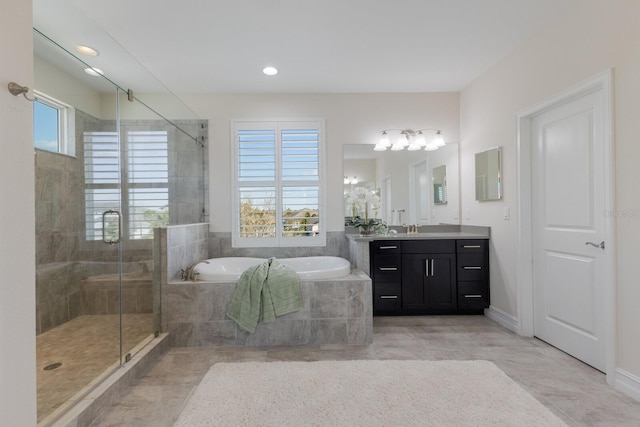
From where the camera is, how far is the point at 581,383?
6.88 ft

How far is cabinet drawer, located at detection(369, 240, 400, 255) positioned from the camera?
3.52m

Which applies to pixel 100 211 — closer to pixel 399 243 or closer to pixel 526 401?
pixel 399 243

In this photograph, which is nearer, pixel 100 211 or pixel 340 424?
pixel 340 424

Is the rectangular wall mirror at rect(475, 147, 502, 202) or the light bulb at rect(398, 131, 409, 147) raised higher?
the light bulb at rect(398, 131, 409, 147)

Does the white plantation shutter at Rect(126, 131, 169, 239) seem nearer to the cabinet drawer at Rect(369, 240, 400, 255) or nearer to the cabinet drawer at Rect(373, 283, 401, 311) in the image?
the cabinet drawer at Rect(369, 240, 400, 255)

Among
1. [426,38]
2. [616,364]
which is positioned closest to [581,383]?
[616,364]

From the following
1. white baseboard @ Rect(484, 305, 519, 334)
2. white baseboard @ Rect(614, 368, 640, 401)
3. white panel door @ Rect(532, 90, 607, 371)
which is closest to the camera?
white baseboard @ Rect(614, 368, 640, 401)

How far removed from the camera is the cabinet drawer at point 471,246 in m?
3.51

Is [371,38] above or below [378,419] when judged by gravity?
above

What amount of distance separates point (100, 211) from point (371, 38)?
2617 millimetres

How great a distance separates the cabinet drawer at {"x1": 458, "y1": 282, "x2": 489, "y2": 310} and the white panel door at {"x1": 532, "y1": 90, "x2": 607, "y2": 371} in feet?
2.14

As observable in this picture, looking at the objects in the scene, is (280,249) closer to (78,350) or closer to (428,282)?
(428,282)

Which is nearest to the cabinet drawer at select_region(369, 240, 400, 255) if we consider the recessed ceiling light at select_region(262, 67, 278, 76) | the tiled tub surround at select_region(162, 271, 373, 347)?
the tiled tub surround at select_region(162, 271, 373, 347)

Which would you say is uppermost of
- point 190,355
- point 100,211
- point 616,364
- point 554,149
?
point 554,149
